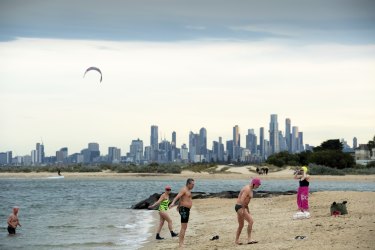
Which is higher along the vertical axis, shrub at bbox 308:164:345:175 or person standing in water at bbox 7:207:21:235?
shrub at bbox 308:164:345:175

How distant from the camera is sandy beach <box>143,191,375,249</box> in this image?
16763mm

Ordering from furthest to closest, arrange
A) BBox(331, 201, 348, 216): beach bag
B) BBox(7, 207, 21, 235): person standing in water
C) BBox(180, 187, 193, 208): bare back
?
BBox(7, 207, 21, 235): person standing in water
BBox(331, 201, 348, 216): beach bag
BBox(180, 187, 193, 208): bare back

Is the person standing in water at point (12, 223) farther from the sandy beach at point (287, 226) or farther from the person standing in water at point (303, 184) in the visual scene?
the person standing in water at point (303, 184)

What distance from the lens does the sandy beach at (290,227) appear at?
16763 mm

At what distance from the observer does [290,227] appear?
66.8 feet

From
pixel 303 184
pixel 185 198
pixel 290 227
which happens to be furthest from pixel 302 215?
pixel 185 198

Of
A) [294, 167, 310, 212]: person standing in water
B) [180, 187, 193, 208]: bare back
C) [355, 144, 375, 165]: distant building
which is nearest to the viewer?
[180, 187, 193, 208]: bare back

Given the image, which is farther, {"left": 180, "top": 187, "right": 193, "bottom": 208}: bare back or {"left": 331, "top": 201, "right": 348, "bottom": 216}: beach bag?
{"left": 331, "top": 201, "right": 348, "bottom": 216}: beach bag

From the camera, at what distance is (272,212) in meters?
27.4

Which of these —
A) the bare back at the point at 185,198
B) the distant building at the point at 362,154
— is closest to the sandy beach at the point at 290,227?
the bare back at the point at 185,198

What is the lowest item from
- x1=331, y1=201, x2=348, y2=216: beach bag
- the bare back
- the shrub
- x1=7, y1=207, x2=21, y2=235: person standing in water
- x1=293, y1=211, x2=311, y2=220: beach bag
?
x1=7, y1=207, x2=21, y2=235: person standing in water

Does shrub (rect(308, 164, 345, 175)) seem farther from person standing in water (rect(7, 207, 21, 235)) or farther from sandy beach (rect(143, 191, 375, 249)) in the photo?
person standing in water (rect(7, 207, 21, 235))

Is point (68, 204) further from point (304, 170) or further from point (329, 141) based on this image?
point (329, 141)

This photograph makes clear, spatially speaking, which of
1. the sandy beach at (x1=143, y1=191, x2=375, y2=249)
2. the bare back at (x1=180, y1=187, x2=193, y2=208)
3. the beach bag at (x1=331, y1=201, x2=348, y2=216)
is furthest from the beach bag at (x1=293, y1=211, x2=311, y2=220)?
the bare back at (x1=180, y1=187, x2=193, y2=208)
